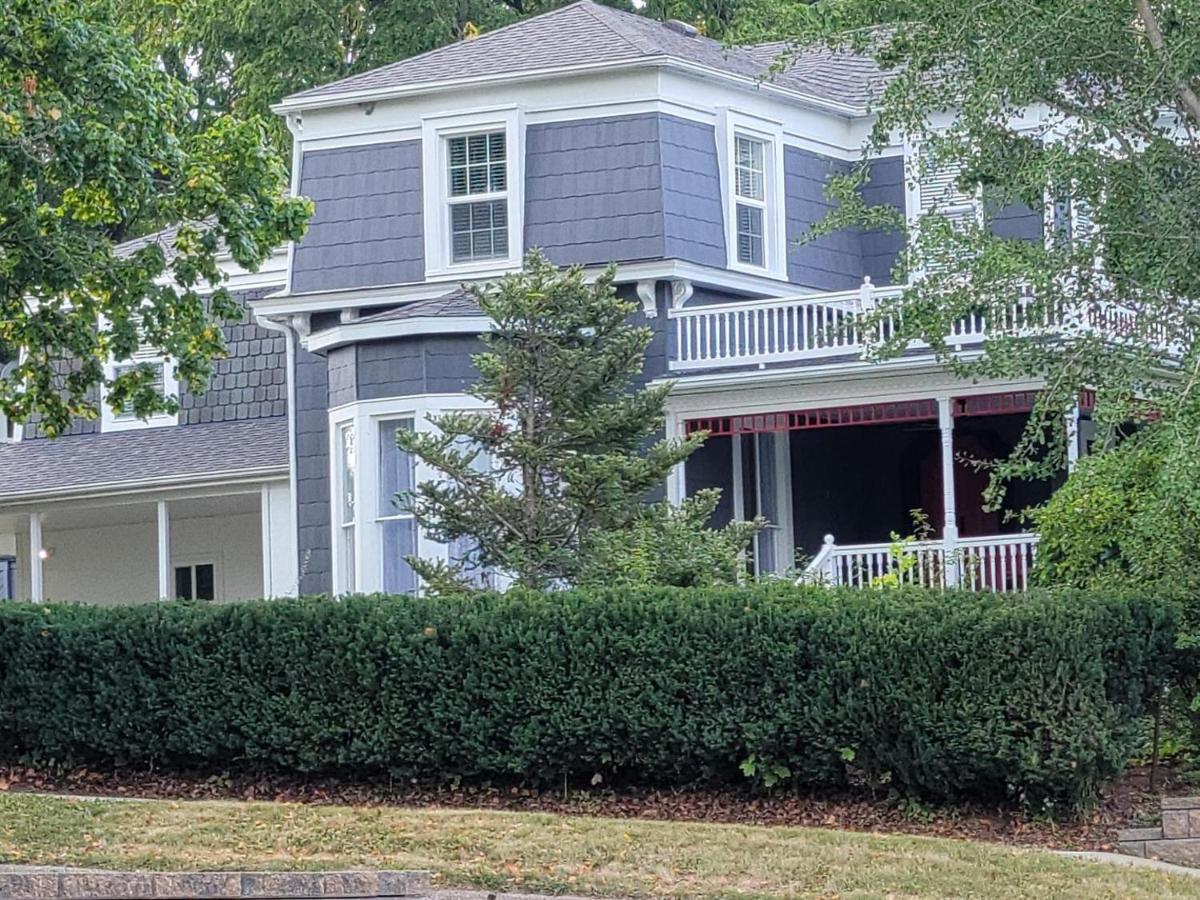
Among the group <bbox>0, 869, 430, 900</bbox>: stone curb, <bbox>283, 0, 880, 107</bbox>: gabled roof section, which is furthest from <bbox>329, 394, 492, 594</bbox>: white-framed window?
<bbox>0, 869, 430, 900</bbox>: stone curb

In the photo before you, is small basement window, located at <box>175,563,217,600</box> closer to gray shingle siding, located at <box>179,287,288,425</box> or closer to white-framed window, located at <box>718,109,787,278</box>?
gray shingle siding, located at <box>179,287,288,425</box>

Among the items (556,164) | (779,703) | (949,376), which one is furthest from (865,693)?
(556,164)

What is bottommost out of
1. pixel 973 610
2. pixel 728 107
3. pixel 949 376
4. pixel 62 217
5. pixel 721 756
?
pixel 721 756

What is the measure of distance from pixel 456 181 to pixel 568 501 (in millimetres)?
7533

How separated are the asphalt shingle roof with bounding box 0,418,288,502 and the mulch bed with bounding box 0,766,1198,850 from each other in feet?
33.4

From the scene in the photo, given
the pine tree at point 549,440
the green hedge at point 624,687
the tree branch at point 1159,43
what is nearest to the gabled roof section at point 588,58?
the pine tree at point 549,440

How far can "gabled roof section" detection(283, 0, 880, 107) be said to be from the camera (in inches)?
912

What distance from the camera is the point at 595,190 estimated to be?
22.8 m

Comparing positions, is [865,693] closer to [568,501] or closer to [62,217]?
[568,501]

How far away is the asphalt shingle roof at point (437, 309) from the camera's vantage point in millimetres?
21688

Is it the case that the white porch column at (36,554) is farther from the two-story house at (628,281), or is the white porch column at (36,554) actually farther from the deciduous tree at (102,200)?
the deciduous tree at (102,200)

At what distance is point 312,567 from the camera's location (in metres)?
24.2

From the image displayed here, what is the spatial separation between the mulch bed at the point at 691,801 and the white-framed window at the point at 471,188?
8.87 metres

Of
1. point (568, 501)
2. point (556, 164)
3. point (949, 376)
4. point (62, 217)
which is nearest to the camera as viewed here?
point (568, 501)
